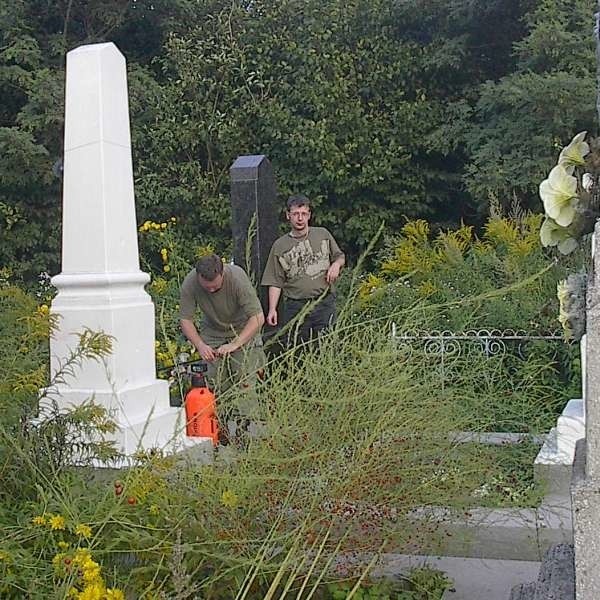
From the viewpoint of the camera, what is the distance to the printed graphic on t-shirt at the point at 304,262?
608 cm

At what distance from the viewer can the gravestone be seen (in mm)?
1584

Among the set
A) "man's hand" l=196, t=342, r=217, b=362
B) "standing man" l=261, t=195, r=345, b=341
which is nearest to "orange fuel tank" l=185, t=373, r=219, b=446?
"man's hand" l=196, t=342, r=217, b=362

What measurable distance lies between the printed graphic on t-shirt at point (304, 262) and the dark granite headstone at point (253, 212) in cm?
84

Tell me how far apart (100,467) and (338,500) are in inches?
46.9

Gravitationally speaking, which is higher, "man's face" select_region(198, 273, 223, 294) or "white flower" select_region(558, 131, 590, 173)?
"white flower" select_region(558, 131, 590, 173)

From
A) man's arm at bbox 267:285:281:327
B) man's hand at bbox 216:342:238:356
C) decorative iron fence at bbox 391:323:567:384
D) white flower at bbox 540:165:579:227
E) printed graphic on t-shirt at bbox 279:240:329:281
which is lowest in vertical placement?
decorative iron fence at bbox 391:323:567:384

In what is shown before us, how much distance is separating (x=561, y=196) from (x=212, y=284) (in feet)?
10.6

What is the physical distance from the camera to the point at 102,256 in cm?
402

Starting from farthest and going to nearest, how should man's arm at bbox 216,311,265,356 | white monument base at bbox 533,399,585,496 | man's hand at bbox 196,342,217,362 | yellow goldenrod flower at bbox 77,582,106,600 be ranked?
man's hand at bbox 196,342,217,362, man's arm at bbox 216,311,265,356, white monument base at bbox 533,399,585,496, yellow goldenrod flower at bbox 77,582,106,600

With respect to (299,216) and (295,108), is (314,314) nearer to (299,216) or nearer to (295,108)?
(299,216)

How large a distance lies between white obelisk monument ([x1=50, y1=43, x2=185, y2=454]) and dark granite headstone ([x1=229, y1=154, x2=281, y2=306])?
110 inches

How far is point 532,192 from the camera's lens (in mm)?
10930

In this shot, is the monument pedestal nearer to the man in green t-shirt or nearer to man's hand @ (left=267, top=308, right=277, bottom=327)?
the man in green t-shirt

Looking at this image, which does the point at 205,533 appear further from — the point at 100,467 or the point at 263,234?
the point at 263,234
